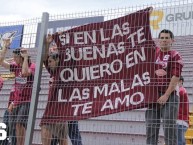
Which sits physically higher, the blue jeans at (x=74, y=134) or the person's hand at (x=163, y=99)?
the person's hand at (x=163, y=99)

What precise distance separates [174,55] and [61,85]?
115 cm

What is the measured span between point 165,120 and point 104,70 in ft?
2.46

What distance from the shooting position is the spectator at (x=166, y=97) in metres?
3.62

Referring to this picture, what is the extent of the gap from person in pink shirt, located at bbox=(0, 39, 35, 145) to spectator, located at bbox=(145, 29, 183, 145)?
138 cm

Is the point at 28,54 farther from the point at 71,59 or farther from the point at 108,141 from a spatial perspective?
the point at 108,141

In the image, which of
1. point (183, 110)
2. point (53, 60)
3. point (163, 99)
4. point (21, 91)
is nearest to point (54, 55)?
point (53, 60)

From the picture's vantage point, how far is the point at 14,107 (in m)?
4.57

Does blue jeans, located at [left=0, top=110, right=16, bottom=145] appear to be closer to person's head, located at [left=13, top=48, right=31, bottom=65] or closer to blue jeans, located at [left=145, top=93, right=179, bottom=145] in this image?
person's head, located at [left=13, top=48, right=31, bottom=65]

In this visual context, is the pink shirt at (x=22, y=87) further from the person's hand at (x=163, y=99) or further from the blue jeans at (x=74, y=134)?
the person's hand at (x=163, y=99)

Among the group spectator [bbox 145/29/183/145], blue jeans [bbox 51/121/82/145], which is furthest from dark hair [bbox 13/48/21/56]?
→ spectator [bbox 145/29/183/145]

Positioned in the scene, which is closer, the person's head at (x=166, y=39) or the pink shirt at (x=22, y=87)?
the person's head at (x=166, y=39)

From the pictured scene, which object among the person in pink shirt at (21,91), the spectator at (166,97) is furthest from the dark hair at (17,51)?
the spectator at (166,97)

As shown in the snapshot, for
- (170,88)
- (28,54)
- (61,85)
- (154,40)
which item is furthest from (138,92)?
(28,54)

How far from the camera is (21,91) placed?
4457mm
